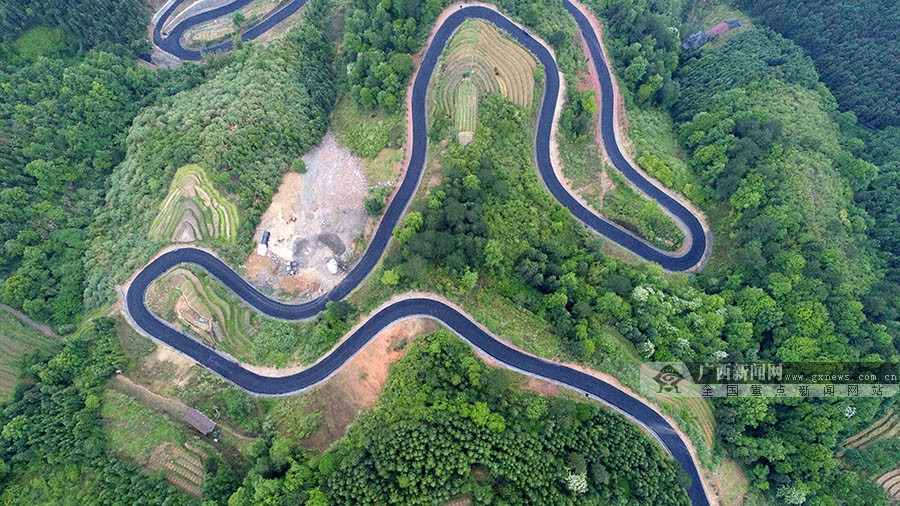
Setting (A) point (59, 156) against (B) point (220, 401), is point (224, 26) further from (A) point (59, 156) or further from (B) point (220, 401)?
(B) point (220, 401)

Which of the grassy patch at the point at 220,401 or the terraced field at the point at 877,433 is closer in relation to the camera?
the grassy patch at the point at 220,401

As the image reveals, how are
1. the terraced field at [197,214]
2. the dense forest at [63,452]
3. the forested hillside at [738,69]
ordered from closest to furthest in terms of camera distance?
the dense forest at [63,452]
the terraced field at [197,214]
the forested hillside at [738,69]

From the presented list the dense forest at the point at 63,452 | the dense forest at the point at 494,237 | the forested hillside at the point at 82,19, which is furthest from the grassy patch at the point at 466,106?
the forested hillside at the point at 82,19

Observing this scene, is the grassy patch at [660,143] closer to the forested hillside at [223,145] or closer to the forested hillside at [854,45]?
the forested hillside at [854,45]

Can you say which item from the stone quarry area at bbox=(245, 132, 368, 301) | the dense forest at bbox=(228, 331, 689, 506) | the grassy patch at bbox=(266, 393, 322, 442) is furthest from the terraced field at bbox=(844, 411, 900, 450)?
the stone quarry area at bbox=(245, 132, 368, 301)

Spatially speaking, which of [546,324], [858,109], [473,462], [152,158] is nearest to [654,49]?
[858,109]

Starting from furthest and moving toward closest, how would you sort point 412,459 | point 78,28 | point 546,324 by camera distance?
point 78,28, point 546,324, point 412,459

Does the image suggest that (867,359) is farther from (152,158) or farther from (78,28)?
(78,28)
